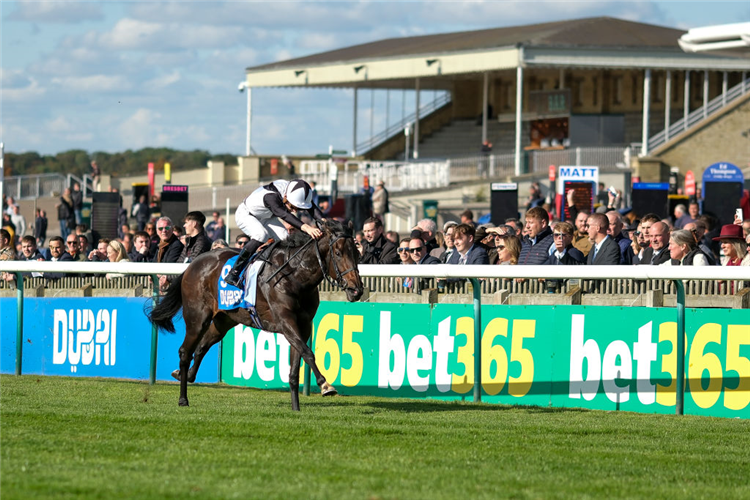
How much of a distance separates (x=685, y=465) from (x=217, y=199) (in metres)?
32.0

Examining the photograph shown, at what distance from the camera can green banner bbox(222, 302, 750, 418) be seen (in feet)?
31.4

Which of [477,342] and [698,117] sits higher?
[698,117]

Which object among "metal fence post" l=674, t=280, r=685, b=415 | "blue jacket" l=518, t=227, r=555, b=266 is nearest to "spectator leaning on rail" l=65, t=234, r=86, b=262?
"blue jacket" l=518, t=227, r=555, b=266

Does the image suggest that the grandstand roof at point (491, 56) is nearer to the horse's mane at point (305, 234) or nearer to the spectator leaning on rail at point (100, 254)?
the spectator leaning on rail at point (100, 254)

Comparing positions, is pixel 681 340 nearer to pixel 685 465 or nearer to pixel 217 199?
pixel 685 465

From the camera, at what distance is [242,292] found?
35.0 feet

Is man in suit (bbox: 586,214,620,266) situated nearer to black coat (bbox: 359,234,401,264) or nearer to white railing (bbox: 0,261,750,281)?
white railing (bbox: 0,261,750,281)

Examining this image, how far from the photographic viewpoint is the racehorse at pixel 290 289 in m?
10.0

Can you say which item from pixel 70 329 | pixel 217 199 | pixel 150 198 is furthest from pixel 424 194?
pixel 70 329

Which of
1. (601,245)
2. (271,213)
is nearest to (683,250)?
(601,245)

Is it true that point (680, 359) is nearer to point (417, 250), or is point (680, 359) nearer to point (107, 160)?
point (417, 250)

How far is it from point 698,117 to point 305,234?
30808 millimetres

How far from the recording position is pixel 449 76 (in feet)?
141

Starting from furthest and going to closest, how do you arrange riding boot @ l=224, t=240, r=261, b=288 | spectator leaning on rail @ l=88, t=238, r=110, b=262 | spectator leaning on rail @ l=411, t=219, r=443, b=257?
1. spectator leaning on rail @ l=88, t=238, r=110, b=262
2. spectator leaning on rail @ l=411, t=219, r=443, b=257
3. riding boot @ l=224, t=240, r=261, b=288
